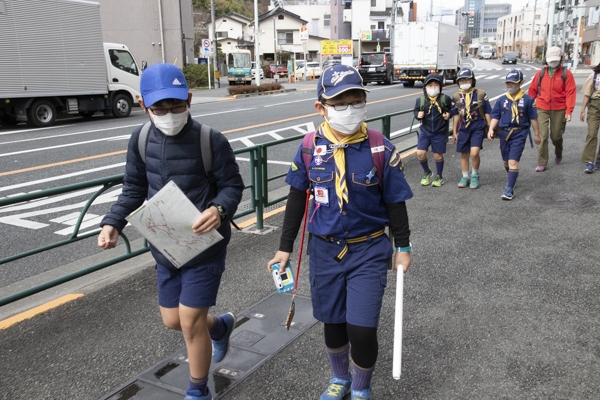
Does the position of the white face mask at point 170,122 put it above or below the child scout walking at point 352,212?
above

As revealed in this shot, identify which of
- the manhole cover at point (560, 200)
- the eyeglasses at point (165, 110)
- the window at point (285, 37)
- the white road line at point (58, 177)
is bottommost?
the white road line at point (58, 177)

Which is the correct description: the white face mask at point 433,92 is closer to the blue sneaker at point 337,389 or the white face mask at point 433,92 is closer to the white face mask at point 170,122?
the blue sneaker at point 337,389

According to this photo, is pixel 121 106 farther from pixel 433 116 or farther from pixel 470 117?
pixel 470 117

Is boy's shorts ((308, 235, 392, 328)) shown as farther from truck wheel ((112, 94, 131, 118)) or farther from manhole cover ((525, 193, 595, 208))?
truck wheel ((112, 94, 131, 118))

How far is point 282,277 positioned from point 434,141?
5563mm

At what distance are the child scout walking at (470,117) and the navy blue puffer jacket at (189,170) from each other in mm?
5496

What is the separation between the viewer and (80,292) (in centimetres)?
464

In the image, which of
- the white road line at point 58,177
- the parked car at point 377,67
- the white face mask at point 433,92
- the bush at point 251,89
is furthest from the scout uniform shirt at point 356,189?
the parked car at point 377,67

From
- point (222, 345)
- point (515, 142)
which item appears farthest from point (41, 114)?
point (222, 345)

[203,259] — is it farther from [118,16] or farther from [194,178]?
[118,16]

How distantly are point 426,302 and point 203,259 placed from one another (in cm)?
213

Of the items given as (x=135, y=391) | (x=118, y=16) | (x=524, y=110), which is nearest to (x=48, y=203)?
(x=135, y=391)

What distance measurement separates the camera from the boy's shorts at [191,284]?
2848 millimetres

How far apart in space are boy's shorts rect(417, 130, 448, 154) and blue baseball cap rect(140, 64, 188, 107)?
5859 mm
